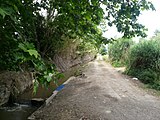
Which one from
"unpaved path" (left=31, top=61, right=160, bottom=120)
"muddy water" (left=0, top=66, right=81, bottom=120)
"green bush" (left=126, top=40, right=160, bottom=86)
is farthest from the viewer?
"green bush" (left=126, top=40, right=160, bottom=86)

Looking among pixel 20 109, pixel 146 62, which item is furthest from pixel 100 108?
pixel 146 62

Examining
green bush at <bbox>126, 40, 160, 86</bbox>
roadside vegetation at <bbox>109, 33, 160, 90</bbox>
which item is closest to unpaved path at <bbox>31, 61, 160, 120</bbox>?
roadside vegetation at <bbox>109, 33, 160, 90</bbox>

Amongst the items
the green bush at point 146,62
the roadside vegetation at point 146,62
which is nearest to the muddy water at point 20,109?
the roadside vegetation at point 146,62

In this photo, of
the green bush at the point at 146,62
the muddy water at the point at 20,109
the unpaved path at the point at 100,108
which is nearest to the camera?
the unpaved path at the point at 100,108

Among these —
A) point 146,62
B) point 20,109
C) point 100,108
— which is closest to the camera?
point 100,108

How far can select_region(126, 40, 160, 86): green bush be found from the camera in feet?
34.5

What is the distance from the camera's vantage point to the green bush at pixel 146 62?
1052 cm

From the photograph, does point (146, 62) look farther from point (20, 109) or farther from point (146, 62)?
point (20, 109)

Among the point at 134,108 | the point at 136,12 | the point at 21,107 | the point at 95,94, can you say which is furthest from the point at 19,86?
the point at 136,12

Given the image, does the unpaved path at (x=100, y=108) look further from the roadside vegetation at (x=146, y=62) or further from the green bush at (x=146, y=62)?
the green bush at (x=146, y=62)

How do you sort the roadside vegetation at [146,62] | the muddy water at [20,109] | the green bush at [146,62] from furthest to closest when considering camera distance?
the green bush at [146,62], the roadside vegetation at [146,62], the muddy water at [20,109]

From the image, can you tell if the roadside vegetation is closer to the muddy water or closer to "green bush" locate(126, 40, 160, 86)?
"green bush" locate(126, 40, 160, 86)

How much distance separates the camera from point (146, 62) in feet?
39.3

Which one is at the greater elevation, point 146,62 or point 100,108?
point 146,62
